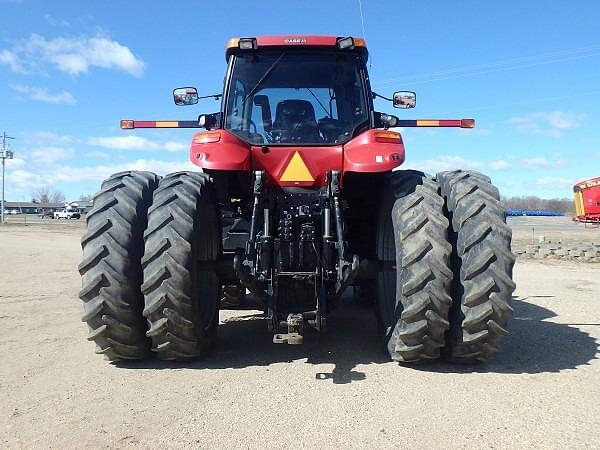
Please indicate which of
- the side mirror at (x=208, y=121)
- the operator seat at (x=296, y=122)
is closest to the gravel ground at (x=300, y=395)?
the operator seat at (x=296, y=122)

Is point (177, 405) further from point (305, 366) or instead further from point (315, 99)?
point (315, 99)

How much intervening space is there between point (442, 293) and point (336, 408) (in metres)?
1.21

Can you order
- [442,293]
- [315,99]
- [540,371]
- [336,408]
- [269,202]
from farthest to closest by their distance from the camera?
[315,99] < [269,202] < [540,371] < [442,293] < [336,408]

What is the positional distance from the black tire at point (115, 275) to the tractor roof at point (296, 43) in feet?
5.70

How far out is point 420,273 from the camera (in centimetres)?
409

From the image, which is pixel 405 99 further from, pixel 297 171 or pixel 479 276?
A: pixel 479 276

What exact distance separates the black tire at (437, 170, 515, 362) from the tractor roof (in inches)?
70.0

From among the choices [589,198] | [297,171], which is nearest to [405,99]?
[297,171]

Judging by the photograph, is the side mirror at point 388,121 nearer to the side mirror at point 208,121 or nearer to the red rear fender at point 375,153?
the red rear fender at point 375,153

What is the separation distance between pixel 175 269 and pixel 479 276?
2302 millimetres

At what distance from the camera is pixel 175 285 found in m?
4.16

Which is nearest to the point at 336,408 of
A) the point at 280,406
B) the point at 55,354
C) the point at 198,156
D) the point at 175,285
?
the point at 280,406

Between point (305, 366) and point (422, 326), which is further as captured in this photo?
point (305, 366)

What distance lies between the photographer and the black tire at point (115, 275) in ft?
13.7
